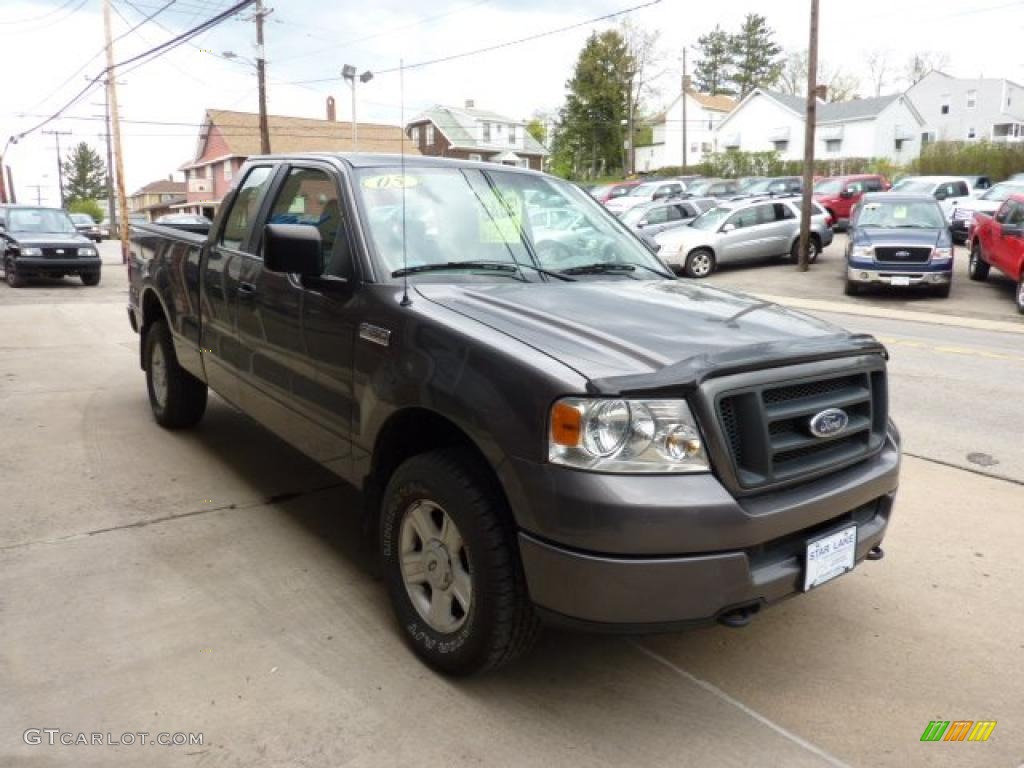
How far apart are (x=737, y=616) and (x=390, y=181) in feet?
7.85

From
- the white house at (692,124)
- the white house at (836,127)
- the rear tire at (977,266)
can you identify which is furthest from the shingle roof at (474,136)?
the rear tire at (977,266)

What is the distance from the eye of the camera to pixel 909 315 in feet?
45.4

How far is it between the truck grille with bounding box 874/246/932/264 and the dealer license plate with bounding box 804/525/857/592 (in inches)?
557

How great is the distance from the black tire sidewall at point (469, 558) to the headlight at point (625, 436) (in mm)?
418

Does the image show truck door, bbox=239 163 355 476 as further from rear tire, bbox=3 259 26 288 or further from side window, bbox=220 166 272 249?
rear tire, bbox=3 259 26 288

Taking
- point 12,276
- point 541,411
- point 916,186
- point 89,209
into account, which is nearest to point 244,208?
point 541,411

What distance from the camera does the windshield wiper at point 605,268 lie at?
3765 mm

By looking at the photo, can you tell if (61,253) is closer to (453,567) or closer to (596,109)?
(453,567)

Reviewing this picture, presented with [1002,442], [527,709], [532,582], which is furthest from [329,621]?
[1002,442]

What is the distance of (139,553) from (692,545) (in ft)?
9.36

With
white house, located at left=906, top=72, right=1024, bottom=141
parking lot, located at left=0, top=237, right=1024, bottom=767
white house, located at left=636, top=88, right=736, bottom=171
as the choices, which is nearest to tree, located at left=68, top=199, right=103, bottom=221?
white house, located at left=636, top=88, right=736, bottom=171

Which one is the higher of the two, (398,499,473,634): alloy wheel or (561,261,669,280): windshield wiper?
(561,261,669,280): windshield wiper

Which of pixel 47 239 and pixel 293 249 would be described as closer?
pixel 293 249

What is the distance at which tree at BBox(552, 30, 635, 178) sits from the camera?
67.7m
